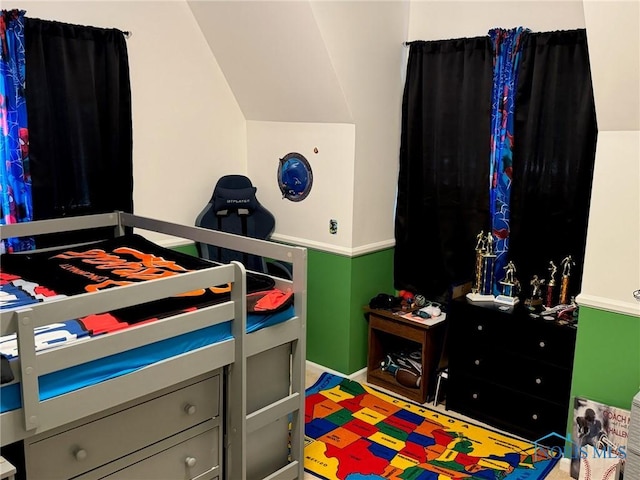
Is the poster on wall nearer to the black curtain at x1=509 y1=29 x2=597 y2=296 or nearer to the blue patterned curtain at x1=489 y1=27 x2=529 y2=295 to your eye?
the black curtain at x1=509 y1=29 x2=597 y2=296

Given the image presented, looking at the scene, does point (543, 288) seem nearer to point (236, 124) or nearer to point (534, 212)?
point (534, 212)

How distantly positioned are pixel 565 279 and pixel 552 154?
65cm

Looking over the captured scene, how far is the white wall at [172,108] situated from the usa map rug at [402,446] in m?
1.48

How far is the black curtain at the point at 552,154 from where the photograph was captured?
9.93ft

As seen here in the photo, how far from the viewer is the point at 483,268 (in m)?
3.41

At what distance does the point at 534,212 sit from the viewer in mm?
3246

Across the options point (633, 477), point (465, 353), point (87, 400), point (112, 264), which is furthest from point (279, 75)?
point (633, 477)

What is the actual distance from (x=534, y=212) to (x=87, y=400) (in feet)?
7.91

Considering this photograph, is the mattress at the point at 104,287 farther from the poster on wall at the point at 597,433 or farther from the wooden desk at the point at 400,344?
the poster on wall at the point at 597,433

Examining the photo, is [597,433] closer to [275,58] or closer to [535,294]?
[535,294]

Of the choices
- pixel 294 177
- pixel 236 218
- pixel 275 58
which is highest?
pixel 275 58

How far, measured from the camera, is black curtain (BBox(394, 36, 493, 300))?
3.42 meters
